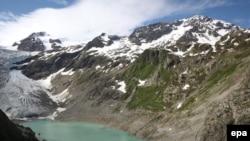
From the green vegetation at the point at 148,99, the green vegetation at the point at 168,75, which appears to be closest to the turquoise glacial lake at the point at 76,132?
the green vegetation at the point at 148,99

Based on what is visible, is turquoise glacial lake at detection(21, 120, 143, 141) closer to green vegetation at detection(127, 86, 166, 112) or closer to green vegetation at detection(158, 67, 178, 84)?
green vegetation at detection(127, 86, 166, 112)

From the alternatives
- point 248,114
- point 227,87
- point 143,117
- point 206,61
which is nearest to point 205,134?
point 248,114

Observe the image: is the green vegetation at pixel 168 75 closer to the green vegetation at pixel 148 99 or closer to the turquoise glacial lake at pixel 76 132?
the green vegetation at pixel 148 99

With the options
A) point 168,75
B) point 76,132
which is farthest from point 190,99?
point 76,132

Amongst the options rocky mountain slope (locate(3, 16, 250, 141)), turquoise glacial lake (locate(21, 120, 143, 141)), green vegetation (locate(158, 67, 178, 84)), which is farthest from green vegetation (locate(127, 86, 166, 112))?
turquoise glacial lake (locate(21, 120, 143, 141))

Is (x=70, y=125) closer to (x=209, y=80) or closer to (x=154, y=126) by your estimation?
(x=154, y=126)

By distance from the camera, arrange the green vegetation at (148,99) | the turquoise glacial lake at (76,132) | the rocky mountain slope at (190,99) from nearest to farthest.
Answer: the rocky mountain slope at (190,99)
the turquoise glacial lake at (76,132)
the green vegetation at (148,99)

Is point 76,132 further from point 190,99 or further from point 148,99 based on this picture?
point 190,99
